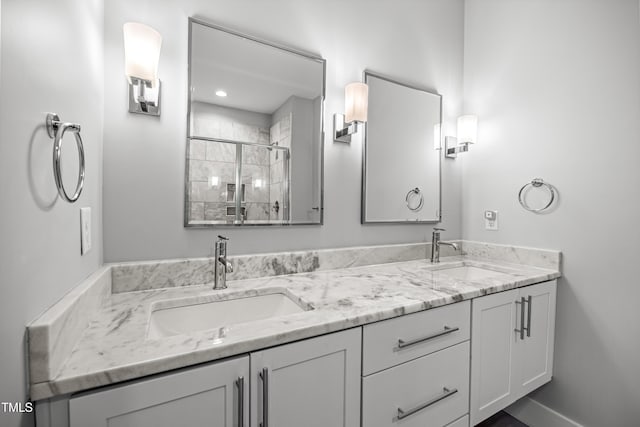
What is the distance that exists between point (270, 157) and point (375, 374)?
98cm

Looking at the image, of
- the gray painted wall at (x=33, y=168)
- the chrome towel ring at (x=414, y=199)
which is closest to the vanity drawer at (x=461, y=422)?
the chrome towel ring at (x=414, y=199)

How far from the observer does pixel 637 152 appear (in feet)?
4.31

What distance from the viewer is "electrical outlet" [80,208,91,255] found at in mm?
846

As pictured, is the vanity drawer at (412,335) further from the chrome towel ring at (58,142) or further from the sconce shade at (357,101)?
the sconce shade at (357,101)

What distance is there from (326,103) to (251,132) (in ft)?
1.54

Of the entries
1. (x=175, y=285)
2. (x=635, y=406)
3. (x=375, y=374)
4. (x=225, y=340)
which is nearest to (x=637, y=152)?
(x=635, y=406)

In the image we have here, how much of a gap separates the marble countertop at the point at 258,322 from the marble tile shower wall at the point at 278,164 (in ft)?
1.14

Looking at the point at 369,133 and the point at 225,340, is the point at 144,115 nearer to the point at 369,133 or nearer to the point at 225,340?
the point at 225,340

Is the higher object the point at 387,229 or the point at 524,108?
the point at 524,108

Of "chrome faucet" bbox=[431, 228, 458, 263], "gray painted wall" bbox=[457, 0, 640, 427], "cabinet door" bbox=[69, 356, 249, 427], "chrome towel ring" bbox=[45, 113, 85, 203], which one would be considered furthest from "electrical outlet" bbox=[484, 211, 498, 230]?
"chrome towel ring" bbox=[45, 113, 85, 203]

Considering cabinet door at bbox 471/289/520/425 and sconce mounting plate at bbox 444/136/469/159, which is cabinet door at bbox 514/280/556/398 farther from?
sconce mounting plate at bbox 444/136/469/159

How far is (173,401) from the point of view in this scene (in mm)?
659

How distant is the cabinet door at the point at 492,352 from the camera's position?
121 centimetres

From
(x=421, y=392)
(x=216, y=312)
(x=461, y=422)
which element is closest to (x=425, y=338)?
(x=421, y=392)
